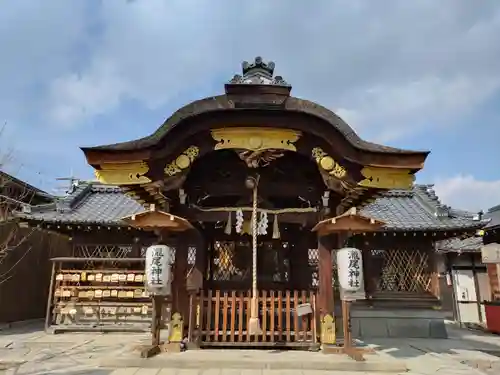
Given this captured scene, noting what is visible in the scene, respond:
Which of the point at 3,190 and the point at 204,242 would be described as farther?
the point at 3,190

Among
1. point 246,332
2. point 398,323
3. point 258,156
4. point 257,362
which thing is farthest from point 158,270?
point 398,323

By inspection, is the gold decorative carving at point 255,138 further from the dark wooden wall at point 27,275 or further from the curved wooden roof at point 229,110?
the dark wooden wall at point 27,275

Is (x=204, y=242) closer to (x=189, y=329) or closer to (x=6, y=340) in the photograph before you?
(x=189, y=329)

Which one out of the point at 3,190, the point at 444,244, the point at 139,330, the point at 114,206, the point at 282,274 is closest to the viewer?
the point at 282,274

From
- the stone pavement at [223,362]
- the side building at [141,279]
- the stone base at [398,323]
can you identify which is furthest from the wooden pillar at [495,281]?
the stone pavement at [223,362]

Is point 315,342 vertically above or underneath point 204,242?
underneath

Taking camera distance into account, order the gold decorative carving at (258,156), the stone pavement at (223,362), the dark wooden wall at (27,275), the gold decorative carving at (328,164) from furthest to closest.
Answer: the dark wooden wall at (27,275), the gold decorative carving at (258,156), the gold decorative carving at (328,164), the stone pavement at (223,362)

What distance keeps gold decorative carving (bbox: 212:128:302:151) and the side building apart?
19.3 feet

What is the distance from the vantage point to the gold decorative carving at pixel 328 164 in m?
7.12

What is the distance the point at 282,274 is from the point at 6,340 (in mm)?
7694

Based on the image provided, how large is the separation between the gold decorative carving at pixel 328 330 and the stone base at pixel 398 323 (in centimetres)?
594

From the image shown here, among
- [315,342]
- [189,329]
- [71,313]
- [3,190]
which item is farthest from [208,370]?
[3,190]

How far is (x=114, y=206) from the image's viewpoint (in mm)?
15367

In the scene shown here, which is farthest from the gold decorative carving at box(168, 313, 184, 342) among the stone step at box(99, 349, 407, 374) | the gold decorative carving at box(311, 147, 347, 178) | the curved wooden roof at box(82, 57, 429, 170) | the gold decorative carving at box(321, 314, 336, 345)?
the gold decorative carving at box(311, 147, 347, 178)
